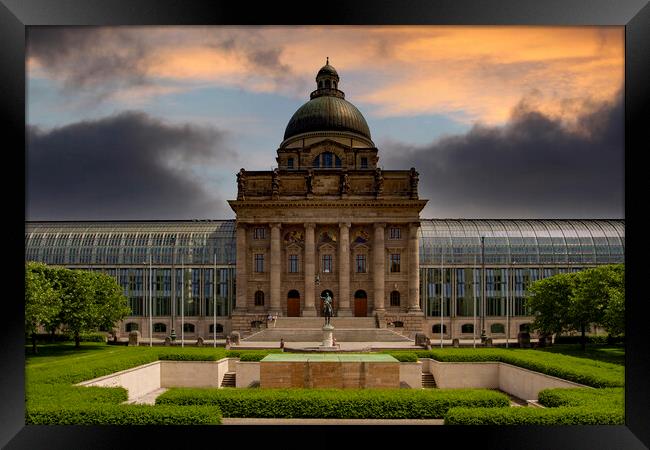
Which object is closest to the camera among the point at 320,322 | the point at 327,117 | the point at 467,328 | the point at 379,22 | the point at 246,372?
the point at 379,22

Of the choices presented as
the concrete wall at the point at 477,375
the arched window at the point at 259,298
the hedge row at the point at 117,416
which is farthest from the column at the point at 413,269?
the hedge row at the point at 117,416

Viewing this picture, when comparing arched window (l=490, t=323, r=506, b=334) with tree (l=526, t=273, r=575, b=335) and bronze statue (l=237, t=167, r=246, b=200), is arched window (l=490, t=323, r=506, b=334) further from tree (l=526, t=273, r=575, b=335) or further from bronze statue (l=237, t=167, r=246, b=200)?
bronze statue (l=237, t=167, r=246, b=200)

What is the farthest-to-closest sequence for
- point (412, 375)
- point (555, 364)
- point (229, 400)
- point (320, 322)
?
point (320, 322)
point (412, 375)
point (555, 364)
point (229, 400)

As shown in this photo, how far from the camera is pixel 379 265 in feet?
217

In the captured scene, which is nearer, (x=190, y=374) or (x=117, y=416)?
(x=117, y=416)

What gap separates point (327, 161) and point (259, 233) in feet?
48.3

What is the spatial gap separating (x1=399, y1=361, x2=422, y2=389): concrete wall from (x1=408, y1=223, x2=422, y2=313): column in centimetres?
3177

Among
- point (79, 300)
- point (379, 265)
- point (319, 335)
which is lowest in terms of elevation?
point (319, 335)

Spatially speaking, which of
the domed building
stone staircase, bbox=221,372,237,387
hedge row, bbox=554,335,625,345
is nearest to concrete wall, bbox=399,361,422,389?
stone staircase, bbox=221,372,237,387

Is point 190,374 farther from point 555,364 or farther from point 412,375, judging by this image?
point 555,364

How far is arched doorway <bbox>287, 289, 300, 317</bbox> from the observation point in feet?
222

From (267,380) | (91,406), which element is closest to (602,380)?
(267,380)

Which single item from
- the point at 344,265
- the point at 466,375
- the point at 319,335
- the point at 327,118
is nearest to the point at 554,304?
the point at 466,375

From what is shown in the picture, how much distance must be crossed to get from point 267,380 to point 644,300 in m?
19.4
